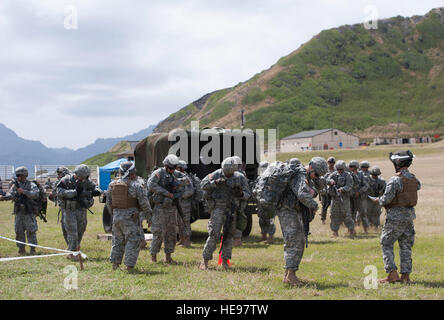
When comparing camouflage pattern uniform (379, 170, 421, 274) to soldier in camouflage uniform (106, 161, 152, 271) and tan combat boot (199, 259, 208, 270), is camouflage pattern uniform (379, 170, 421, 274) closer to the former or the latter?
tan combat boot (199, 259, 208, 270)

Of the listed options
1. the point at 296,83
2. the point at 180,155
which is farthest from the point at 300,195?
the point at 296,83

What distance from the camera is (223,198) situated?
869 cm

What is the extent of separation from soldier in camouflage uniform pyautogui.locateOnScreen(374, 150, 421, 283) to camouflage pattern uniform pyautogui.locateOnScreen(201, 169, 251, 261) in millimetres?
2584

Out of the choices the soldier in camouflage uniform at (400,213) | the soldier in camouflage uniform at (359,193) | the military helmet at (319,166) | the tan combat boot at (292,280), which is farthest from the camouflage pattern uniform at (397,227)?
the soldier in camouflage uniform at (359,193)

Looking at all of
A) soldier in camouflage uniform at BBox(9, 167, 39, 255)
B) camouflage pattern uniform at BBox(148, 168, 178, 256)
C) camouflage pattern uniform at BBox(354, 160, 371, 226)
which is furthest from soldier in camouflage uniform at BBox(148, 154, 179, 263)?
camouflage pattern uniform at BBox(354, 160, 371, 226)

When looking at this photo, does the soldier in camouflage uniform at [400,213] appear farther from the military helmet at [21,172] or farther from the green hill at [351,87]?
the green hill at [351,87]

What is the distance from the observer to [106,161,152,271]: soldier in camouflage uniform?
8125 mm

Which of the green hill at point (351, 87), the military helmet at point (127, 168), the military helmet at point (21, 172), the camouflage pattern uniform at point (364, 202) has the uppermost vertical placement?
the green hill at point (351, 87)

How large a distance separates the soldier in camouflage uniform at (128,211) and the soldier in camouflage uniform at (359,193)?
738 cm

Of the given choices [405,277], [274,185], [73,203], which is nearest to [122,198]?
[73,203]

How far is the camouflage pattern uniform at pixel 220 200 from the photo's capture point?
8602mm

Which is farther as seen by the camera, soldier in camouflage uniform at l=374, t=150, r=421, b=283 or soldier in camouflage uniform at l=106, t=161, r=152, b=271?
soldier in camouflage uniform at l=106, t=161, r=152, b=271
